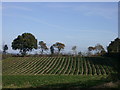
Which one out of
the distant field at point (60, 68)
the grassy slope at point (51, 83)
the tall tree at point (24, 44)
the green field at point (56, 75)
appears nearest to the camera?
the grassy slope at point (51, 83)

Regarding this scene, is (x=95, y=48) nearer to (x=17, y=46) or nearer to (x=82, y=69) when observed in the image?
(x=17, y=46)

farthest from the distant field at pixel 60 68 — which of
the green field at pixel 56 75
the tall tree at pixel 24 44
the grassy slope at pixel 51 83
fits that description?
the tall tree at pixel 24 44

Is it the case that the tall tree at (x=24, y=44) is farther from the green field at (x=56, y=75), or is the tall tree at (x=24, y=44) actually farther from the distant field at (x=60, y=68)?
the green field at (x=56, y=75)

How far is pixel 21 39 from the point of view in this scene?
51750mm

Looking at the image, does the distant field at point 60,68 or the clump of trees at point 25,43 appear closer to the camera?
the distant field at point 60,68

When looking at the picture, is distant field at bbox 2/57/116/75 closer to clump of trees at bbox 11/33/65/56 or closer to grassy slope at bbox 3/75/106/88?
grassy slope at bbox 3/75/106/88

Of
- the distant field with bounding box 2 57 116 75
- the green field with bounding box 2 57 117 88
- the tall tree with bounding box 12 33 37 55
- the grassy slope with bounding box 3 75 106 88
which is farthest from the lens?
the tall tree with bounding box 12 33 37 55

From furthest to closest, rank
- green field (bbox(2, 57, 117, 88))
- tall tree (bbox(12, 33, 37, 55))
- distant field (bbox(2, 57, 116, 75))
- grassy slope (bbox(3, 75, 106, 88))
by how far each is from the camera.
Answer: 1. tall tree (bbox(12, 33, 37, 55))
2. distant field (bbox(2, 57, 116, 75))
3. green field (bbox(2, 57, 117, 88))
4. grassy slope (bbox(3, 75, 106, 88))

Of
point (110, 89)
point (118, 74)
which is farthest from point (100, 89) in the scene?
point (118, 74)

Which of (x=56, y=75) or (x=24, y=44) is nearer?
(x=56, y=75)

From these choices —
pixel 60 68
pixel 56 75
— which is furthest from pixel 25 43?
pixel 56 75

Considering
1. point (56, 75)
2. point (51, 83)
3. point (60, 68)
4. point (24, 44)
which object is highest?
point (24, 44)

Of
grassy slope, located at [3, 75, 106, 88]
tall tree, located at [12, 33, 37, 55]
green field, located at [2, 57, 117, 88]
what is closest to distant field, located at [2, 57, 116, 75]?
green field, located at [2, 57, 117, 88]

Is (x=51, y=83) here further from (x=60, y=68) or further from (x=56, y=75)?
(x=60, y=68)
